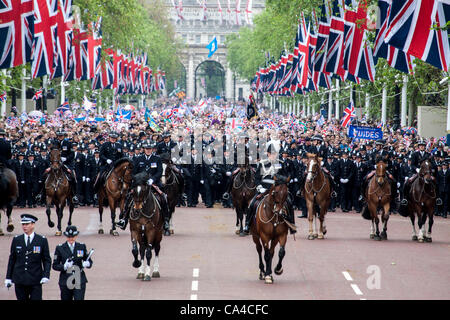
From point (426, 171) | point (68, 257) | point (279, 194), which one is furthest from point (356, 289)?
point (426, 171)

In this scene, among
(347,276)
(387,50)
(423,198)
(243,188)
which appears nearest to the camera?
(347,276)

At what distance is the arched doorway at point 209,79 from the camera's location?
18575 cm

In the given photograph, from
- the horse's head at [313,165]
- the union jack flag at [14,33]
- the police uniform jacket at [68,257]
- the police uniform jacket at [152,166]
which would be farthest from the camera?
the union jack flag at [14,33]

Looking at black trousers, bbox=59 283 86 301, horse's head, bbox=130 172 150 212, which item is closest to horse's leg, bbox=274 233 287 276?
horse's head, bbox=130 172 150 212

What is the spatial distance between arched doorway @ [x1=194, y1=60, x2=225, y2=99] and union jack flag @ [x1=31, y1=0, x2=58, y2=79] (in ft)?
484

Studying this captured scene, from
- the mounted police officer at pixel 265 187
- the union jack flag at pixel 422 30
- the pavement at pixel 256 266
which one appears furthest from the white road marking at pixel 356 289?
the union jack flag at pixel 422 30

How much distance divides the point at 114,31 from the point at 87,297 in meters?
52.6

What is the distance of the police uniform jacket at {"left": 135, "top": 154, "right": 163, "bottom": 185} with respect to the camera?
19.6 metres

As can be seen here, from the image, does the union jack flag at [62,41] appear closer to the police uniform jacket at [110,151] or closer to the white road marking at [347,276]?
the police uniform jacket at [110,151]

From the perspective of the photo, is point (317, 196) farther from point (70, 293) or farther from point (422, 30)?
point (70, 293)

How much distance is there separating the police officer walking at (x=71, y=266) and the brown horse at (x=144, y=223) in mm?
3590

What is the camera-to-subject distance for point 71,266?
1268 centimetres

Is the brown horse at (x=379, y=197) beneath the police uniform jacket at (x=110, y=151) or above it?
beneath

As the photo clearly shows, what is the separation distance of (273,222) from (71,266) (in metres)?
4.88
